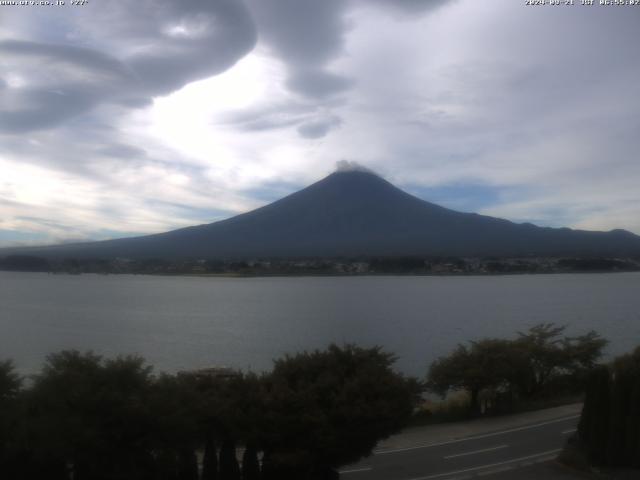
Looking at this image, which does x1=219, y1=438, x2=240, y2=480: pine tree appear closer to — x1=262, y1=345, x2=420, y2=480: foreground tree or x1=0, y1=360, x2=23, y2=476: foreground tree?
x1=262, y1=345, x2=420, y2=480: foreground tree

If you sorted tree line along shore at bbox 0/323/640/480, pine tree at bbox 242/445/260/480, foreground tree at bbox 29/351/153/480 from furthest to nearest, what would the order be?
pine tree at bbox 242/445/260/480, tree line along shore at bbox 0/323/640/480, foreground tree at bbox 29/351/153/480

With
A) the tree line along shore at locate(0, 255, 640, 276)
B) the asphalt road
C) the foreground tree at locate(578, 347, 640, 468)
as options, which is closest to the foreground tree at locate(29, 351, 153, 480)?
the asphalt road

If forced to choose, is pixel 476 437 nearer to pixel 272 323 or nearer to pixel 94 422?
pixel 94 422

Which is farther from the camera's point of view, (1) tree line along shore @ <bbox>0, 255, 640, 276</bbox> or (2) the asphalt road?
(1) tree line along shore @ <bbox>0, 255, 640, 276</bbox>

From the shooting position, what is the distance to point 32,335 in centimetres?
3769

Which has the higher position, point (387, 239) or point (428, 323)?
point (387, 239)

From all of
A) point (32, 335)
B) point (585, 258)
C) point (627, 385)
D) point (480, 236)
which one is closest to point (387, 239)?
point (480, 236)

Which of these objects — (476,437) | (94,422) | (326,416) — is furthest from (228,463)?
(476,437)

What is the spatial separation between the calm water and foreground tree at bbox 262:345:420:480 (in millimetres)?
13302

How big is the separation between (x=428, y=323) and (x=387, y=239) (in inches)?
3428

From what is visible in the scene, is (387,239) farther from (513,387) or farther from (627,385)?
(627,385)

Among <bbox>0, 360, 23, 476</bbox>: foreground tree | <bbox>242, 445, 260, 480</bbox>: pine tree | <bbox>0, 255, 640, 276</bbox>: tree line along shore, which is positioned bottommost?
<bbox>242, 445, 260, 480</bbox>: pine tree

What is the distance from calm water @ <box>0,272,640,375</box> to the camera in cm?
3133

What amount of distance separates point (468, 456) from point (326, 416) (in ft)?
13.0
